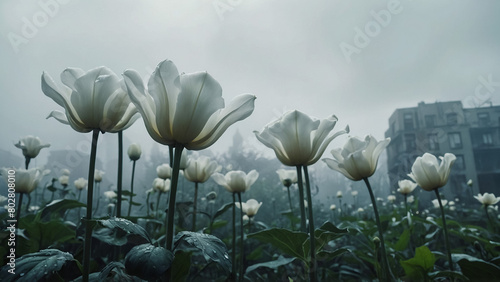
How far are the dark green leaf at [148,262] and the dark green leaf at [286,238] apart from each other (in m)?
0.46

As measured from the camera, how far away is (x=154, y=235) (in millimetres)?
2357

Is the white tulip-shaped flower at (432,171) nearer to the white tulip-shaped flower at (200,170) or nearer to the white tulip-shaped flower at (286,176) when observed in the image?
the white tulip-shaped flower at (286,176)

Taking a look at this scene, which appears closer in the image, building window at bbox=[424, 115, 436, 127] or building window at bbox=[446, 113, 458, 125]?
building window at bbox=[446, 113, 458, 125]

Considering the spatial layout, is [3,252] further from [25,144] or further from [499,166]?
[499,166]

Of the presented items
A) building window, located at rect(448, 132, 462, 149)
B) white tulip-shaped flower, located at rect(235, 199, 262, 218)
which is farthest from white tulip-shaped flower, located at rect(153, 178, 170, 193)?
building window, located at rect(448, 132, 462, 149)

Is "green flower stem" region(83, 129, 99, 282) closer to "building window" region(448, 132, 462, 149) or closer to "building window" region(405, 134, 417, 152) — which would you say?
"building window" region(405, 134, 417, 152)

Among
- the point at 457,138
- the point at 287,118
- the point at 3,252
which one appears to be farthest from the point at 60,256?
the point at 457,138

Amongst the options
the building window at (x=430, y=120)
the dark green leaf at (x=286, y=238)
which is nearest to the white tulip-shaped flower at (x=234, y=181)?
the dark green leaf at (x=286, y=238)

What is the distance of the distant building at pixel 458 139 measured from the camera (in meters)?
26.5

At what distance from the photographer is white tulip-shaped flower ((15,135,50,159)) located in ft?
8.02

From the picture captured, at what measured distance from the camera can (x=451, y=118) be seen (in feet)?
92.8

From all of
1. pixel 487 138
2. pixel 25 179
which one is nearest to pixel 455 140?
pixel 487 138

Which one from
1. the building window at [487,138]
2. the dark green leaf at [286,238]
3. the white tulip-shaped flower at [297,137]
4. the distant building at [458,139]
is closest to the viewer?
the dark green leaf at [286,238]

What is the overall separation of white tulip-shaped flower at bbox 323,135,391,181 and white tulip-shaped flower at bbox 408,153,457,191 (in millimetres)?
595
